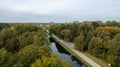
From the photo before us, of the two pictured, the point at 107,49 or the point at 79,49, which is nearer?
the point at 107,49

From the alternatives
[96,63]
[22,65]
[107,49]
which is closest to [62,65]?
[22,65]

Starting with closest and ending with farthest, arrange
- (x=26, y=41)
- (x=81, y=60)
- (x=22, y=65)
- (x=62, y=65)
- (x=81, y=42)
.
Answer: (x=62, y=65) < (x=22, y=65) < (x=81, y=60) < (x=26, y=41) < (x=81, y=42)

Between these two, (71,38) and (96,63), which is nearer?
(96,63)

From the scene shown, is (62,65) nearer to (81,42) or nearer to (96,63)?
(96,63)

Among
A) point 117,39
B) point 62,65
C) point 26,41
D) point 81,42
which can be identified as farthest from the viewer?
point 81,42

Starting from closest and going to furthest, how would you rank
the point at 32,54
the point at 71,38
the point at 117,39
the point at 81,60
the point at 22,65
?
the point at 22,65 < the point at 32,54 < the point at 117,39 < the point at 81,60 < the point at 71,38

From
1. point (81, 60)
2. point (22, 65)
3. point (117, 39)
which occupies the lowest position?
point (81, 60)

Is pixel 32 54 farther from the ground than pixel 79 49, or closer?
farther from the ground

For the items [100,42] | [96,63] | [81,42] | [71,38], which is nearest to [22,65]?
[96,63]

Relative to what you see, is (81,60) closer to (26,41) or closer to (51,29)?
(26,41)
